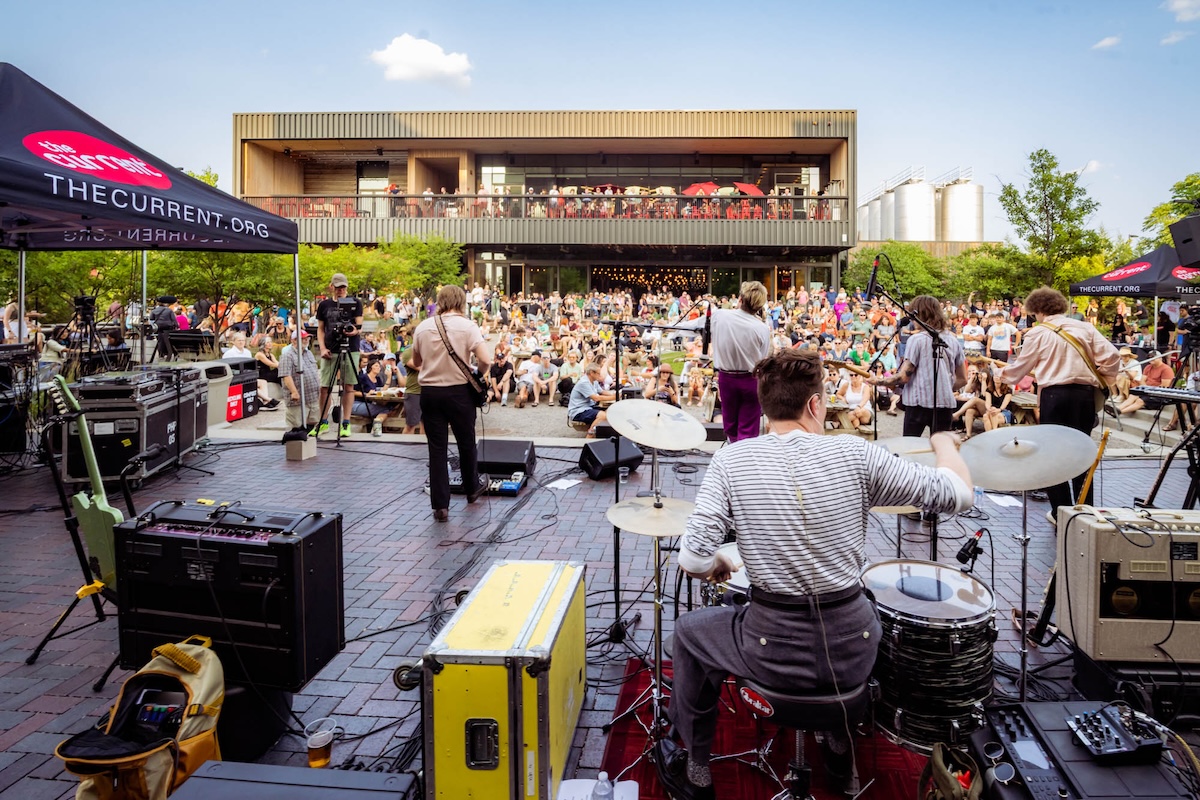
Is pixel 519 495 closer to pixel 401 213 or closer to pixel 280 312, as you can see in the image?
pixel 280 312

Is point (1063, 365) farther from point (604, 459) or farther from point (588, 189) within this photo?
point (588, 189)

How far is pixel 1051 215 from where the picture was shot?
20188 mm

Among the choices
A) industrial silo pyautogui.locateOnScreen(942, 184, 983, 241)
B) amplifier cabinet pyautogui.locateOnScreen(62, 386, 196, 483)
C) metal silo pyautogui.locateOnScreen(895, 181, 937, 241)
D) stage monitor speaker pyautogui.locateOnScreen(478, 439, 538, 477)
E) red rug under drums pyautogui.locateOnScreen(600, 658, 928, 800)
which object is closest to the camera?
red rug under drums pyautogui.locateOnScreen(600, 658, 928, 800)

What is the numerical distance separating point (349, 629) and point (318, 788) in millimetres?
1960

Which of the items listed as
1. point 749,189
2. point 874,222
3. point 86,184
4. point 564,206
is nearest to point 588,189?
point 564,206

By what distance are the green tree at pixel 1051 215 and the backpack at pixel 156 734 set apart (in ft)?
74.8

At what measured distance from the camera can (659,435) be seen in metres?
3.07

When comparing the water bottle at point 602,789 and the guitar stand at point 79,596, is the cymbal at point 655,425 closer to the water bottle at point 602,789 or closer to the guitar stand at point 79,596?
the water bottle at point 602,789

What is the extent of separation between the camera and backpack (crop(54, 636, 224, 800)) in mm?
2270

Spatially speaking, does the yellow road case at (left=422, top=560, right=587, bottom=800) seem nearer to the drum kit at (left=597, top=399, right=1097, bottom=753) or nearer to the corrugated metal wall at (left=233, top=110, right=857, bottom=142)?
the drum kit at (left=597, top=399, right=1097, bottom=753)

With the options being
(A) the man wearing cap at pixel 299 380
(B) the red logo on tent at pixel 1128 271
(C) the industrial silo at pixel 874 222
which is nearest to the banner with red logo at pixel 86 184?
(A) the man wearing cap at pixel 299 380

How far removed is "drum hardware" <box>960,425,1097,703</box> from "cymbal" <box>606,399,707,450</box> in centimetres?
107

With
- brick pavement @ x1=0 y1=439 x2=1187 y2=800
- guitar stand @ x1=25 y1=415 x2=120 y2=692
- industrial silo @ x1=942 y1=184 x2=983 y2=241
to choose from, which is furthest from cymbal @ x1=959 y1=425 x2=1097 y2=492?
industrial silo @ x1=942 y1=184 x2=983 y2=241

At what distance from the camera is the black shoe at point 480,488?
6344 mm
